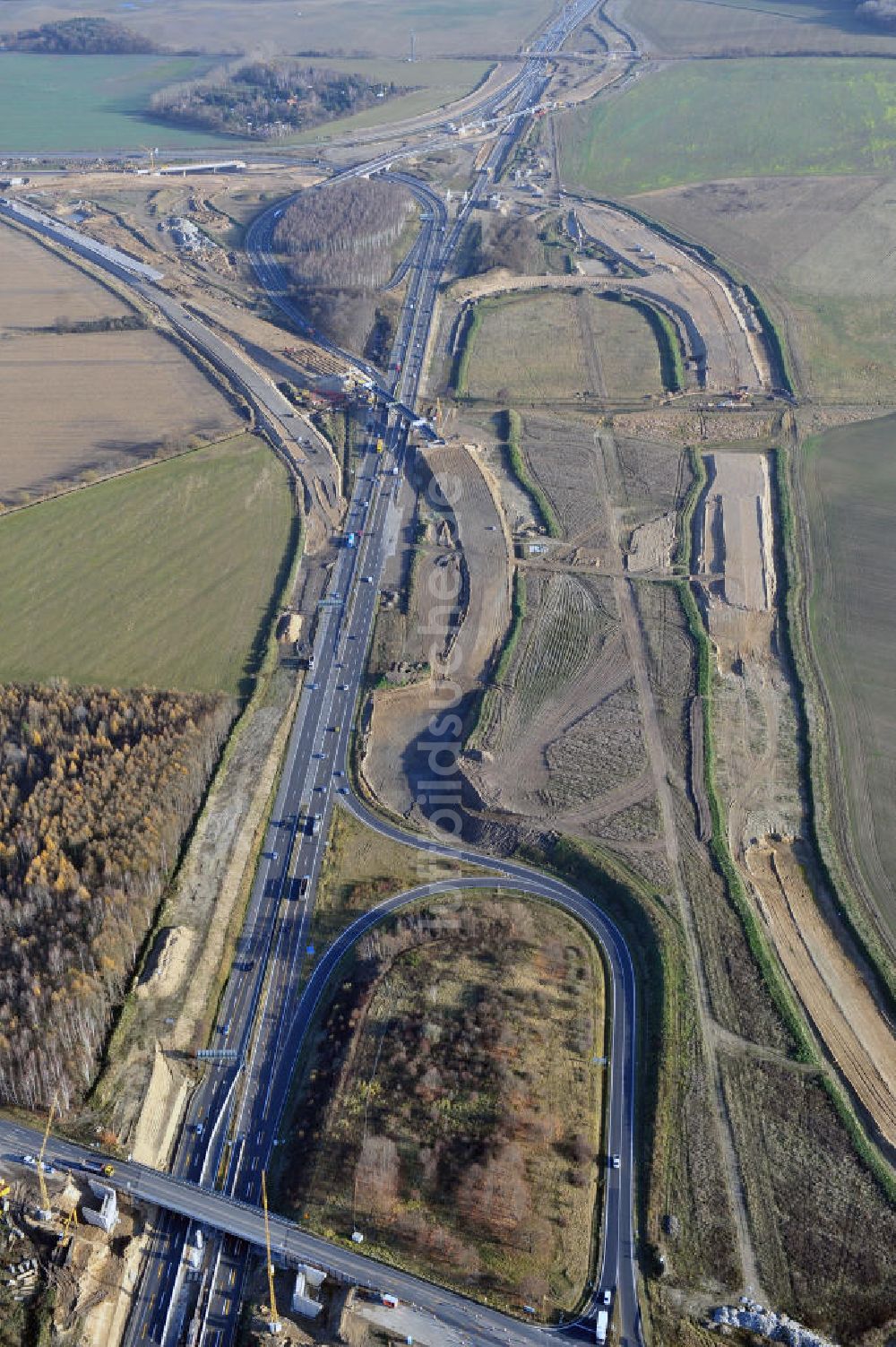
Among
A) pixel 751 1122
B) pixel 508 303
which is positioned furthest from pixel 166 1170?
pixel 508 303

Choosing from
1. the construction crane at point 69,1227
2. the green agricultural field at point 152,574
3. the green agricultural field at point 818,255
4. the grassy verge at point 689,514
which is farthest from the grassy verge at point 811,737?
the construction crane at point 69,1227

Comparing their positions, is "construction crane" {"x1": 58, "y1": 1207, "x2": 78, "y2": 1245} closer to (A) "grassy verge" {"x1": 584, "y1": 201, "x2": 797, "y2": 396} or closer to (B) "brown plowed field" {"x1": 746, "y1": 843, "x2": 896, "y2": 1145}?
(B) "brown plowed field" {"x1": 746, "y1": 843, "x2": 896, "y2": 1145}

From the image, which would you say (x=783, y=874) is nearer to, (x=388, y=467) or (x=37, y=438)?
(x=388, y=467)

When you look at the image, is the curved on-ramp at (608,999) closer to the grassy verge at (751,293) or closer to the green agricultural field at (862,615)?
the green agricultural field at (862,615)

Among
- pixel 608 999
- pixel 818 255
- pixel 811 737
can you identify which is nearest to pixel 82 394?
pixel 811 737

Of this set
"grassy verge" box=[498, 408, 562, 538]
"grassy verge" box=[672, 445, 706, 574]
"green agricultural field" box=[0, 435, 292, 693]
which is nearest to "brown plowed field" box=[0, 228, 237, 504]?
"green agricultural field" box=[0, 435, 292, 693]

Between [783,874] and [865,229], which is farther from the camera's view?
[865,229]
